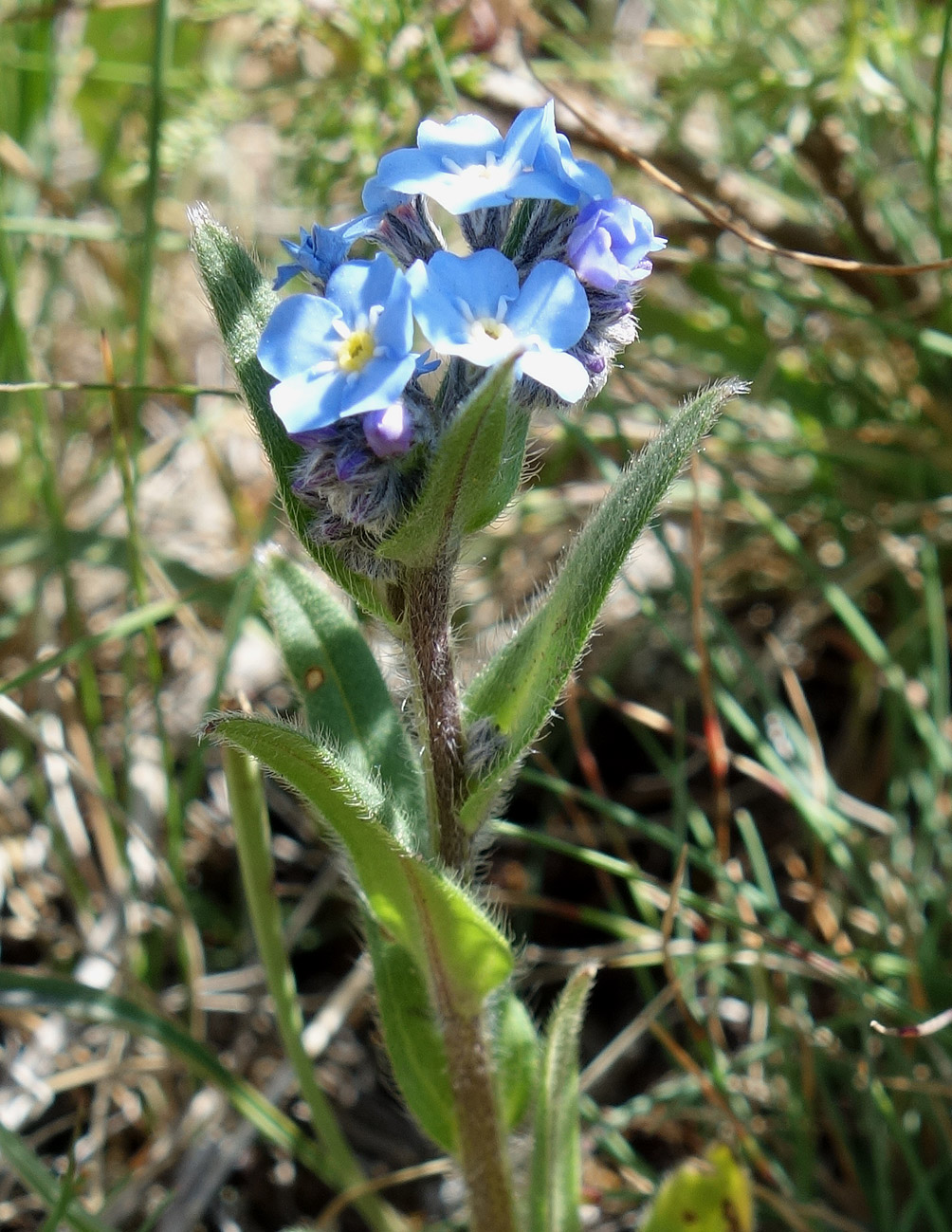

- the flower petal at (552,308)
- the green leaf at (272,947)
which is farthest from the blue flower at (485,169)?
the green leaf at (272,947)

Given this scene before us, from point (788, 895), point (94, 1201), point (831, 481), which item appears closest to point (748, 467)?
point (831, 481)

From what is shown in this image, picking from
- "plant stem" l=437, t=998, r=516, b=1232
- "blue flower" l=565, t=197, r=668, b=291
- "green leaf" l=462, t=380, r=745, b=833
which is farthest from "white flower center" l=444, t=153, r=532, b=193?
"plant stem" l=437, t=998, r=516, b=1232

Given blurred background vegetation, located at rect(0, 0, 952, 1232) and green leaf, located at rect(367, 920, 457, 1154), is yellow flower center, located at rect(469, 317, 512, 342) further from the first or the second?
green leaf, located at rect(367, 920, 457, 1154)

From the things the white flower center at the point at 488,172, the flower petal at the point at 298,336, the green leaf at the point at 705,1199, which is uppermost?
the white flower center at the point at 488,172

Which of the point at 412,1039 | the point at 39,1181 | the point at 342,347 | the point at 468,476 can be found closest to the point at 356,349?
the point at 342,347

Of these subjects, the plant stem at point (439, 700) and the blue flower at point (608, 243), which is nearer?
the blue flower at point (608, 243)

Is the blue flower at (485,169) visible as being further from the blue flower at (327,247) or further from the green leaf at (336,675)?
the green leaf at (336,675)
